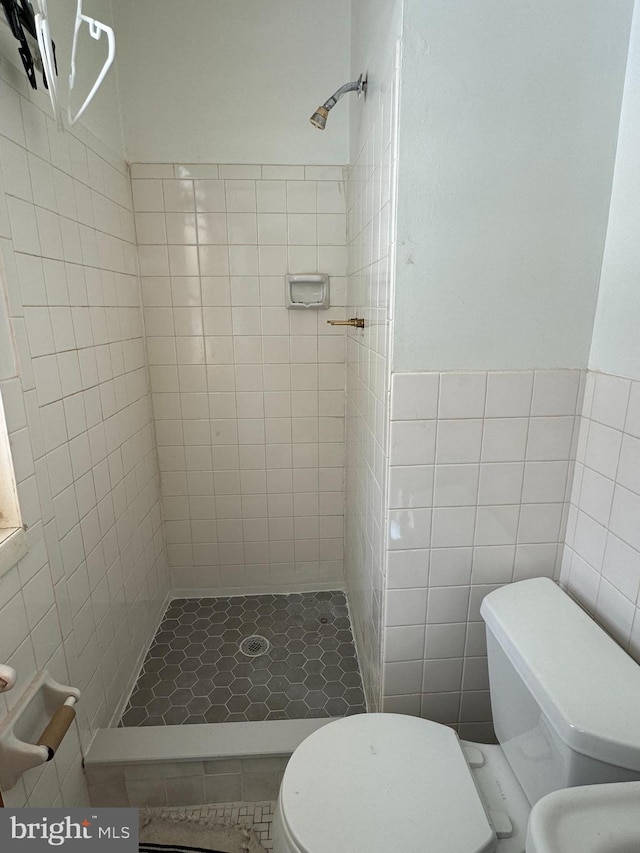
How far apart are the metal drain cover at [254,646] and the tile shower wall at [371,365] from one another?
389 mm

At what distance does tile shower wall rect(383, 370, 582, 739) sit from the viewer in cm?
111

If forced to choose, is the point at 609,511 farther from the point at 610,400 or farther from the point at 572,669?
the point at 572,669

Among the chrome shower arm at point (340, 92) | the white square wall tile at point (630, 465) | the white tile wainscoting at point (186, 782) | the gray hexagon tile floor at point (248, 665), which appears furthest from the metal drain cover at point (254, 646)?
the chrome shower arm at point (340, 92)

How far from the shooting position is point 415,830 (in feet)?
2.77

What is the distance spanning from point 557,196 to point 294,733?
65.7 inches

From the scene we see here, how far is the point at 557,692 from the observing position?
32.6 inches

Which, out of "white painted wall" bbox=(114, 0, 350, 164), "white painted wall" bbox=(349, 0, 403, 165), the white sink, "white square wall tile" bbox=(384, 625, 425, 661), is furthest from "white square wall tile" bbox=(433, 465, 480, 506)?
"white painted wall" bbox=(114, 0, 350, 164)

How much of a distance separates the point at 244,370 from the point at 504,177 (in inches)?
50.9

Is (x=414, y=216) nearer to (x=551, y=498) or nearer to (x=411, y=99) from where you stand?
(x=411, y=99)

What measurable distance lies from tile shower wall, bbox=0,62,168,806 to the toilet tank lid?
1.10 metres

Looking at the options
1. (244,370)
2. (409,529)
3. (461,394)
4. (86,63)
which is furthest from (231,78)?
(409,529)

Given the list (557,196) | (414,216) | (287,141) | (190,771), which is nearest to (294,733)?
Result: (190,771)

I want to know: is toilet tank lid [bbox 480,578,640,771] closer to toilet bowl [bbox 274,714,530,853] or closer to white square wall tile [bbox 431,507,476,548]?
white square wall tile [bbox 431,507,476,548]

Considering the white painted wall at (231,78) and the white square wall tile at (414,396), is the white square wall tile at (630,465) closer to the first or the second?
the white square wall tile at (414,396)
